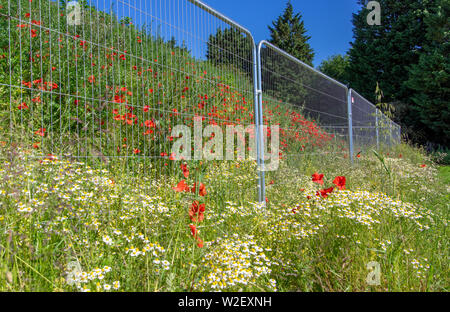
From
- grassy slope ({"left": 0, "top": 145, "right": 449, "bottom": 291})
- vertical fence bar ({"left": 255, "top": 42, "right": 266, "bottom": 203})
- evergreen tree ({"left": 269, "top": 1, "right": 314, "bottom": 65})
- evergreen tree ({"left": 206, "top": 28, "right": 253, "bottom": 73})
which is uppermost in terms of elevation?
evergreen tree ({"left": 269, "top": 1, "right": 314, "bottom": 65})

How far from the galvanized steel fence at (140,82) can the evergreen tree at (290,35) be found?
2524cm

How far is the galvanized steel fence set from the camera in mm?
2436

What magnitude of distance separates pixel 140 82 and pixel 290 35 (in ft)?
94.5

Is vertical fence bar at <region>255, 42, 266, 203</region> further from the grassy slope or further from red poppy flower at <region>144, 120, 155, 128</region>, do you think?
red poppy flower at <region>144, 120, 155, 128</region>

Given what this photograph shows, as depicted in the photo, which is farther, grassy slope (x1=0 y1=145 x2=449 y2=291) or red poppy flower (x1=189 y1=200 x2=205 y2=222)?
red poppy flower (x1=189 y1=200 x2=205 y2=222)

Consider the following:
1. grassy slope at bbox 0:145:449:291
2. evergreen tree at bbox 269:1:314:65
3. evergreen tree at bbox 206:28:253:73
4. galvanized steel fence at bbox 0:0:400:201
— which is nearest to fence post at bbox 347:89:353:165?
galvanized steel fence at bbox 0:0:400:201

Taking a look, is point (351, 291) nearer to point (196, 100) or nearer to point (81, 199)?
point (81, 199)

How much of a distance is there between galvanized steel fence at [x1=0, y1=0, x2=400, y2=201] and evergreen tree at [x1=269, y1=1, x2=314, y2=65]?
25.2 meters

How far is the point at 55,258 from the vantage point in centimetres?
163

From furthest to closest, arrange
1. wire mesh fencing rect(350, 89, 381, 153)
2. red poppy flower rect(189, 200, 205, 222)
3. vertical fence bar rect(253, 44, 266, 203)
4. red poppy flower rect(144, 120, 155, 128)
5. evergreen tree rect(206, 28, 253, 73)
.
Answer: wire mesh fencing rect(350, 89, 381, 153)
vertical fence bar rect(253, 44, 266, 203)
evergreen tree rect(206, 28, 253, 73)
red poppy flower rect(144, 120, 155, 128)
red poppy flower rect(189, 200, 205, 222)

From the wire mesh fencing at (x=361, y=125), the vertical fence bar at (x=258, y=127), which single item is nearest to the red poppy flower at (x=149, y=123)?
the vertical fence bar at (x=258, y=127)
